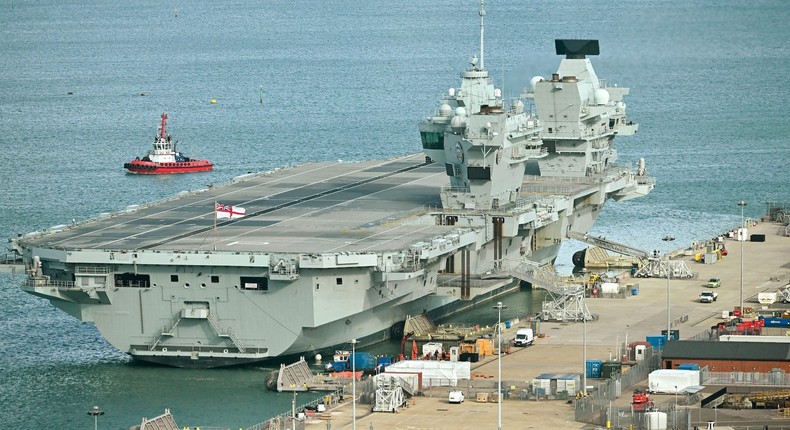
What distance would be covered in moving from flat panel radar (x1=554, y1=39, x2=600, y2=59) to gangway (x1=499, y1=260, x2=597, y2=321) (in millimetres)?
17829

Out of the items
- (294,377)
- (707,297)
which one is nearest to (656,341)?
(707,297)

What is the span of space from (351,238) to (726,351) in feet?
55.4

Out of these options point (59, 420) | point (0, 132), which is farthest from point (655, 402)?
point (0, 132)

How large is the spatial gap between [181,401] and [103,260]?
6.64 metres

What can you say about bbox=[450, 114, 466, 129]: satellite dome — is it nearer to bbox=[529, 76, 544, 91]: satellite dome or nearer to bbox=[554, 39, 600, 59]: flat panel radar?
bbox=[529, 76, 544, 91]: satellite dome

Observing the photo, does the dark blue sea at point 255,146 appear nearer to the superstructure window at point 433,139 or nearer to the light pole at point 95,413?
the light pole at point 95,413

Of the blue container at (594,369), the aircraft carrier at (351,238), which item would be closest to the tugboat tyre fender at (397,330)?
the aircraft carrier at (351,238)

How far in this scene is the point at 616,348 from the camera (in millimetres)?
69188

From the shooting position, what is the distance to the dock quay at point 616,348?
5775cm

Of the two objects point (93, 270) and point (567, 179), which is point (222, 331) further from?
point (567, 179)

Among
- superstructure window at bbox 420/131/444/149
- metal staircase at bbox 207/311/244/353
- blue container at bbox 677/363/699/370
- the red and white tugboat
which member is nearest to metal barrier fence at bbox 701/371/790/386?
blue container at bbox 677/363/699/370

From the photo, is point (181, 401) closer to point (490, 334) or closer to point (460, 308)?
point (490, 334)

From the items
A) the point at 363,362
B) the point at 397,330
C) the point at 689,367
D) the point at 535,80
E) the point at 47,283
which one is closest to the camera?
the point at 689,367

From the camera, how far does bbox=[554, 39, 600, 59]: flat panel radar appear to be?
9312 cm
